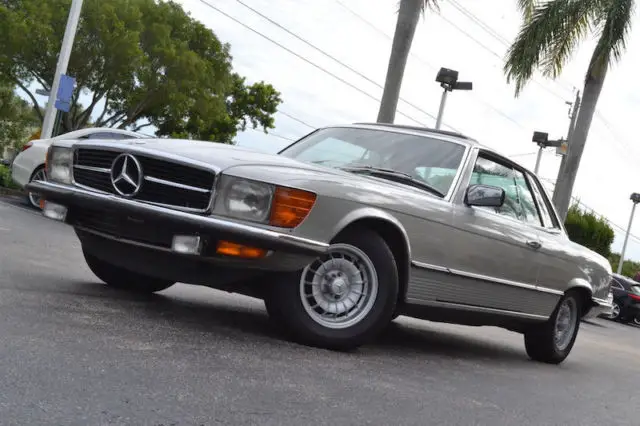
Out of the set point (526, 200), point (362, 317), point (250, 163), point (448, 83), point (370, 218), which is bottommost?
point (362, 317)

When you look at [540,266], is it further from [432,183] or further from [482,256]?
[432,183]

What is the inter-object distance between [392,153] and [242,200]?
1.73m

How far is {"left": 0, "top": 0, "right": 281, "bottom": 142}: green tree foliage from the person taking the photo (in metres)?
29.6

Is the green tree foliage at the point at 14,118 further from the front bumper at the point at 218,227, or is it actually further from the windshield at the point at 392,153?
the front bumper at the point at 218,227

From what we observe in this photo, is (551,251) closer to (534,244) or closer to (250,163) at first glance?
(534,244)

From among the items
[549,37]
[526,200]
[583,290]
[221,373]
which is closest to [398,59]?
[549,37]

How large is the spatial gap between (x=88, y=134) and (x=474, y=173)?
8776 millimetres

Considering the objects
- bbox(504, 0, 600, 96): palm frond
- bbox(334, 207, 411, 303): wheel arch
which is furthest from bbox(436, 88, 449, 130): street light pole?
bbox(334, 207, 411, 303): wheel arch

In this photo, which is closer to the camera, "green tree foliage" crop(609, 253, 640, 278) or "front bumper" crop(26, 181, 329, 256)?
"front bumper" crop(26, 181, 329, 256)

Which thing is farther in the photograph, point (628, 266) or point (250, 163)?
point (628, 266)

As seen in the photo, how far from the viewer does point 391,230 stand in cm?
514

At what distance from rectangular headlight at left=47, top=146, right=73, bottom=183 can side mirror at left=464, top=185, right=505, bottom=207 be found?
2.74 meters

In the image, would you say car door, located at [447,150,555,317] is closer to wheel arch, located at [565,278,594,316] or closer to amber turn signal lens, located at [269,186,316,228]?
wheel arch, located at [565,278,594,316]

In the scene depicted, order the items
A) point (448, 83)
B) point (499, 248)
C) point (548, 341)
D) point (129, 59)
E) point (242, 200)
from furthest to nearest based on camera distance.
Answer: point (129, 59) → point (448, 83) → point (548, 341) → point (499, 248) → point (242, 200)
